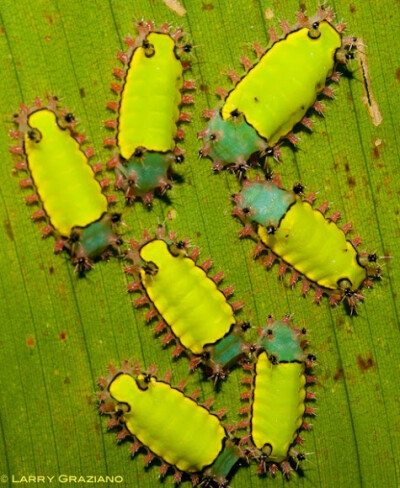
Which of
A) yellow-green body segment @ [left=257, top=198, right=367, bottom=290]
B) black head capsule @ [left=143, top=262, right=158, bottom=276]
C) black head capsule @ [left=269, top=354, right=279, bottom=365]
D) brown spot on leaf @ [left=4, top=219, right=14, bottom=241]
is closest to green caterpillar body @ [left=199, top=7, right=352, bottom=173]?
yellow-green body segment @ [left=257, top=198, right=367, bottom=290]

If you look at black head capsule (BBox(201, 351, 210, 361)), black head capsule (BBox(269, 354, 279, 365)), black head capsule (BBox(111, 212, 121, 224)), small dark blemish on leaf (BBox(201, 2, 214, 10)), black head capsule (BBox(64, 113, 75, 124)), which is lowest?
black head capsule (BBox(269, 354, 279, 365))

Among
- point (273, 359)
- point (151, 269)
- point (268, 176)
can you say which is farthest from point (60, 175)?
point (273, 359)

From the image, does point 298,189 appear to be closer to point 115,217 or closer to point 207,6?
point 115,217

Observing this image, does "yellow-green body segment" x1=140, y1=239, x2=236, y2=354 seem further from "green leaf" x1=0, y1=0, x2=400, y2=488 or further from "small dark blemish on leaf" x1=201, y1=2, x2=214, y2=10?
"small dark blemish on leaf" x1=201, y1=2, x2=214, y2=10

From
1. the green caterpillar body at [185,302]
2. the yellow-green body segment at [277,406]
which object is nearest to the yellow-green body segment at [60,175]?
the green caterpillar body at [185,302]

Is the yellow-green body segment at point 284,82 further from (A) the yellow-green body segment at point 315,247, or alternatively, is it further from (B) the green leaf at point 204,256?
(A) the yellow-green body segment at point 315,247

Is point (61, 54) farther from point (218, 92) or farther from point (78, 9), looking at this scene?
point (218, 92)
